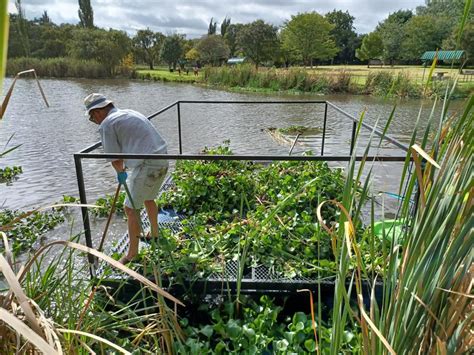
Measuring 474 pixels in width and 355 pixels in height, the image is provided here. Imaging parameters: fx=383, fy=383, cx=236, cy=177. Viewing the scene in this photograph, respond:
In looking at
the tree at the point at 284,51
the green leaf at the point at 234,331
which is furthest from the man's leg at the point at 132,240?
the tree at the point at 284,51

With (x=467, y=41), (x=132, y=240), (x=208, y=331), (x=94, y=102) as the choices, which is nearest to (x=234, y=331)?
(x=208, y=331)

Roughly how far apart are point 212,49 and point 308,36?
51.6 feet

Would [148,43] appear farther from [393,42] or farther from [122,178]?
[122,178]

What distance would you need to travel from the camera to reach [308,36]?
45.4 m

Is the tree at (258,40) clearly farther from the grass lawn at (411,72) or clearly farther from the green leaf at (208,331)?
the green leaf at (208,331)

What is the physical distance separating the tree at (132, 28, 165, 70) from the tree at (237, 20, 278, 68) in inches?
741

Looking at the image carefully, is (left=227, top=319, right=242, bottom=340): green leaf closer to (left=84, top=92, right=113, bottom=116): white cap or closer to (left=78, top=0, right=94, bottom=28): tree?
(left=78, top=0, right=94, bottom=28): tree

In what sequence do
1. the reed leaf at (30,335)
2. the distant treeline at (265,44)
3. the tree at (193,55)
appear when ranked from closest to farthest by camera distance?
the reed leaf at (30,335) → the distant treeline at (265,44) → the tree at (193,55)

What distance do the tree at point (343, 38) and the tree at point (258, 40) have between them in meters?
20.9

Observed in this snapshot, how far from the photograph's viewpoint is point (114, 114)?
11.0 feet

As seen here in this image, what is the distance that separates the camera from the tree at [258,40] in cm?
4547

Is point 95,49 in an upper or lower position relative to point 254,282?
upper

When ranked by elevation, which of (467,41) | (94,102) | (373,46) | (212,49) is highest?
(373,46)

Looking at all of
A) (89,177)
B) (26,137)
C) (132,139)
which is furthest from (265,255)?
(26,137)
